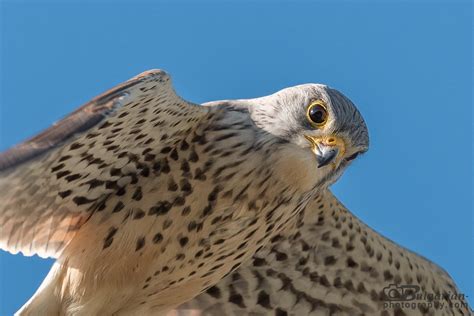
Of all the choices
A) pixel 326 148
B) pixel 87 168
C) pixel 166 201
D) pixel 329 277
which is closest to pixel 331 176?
pixel 326 148

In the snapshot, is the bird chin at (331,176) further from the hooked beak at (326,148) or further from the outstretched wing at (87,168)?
the outstretched wing at (87,168)

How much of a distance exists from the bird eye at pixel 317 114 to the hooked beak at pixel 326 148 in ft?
0.41

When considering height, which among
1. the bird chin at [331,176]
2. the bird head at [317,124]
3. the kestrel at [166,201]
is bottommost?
the kestrel at [166,201]

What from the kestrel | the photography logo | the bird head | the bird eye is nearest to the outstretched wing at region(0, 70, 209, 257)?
the kestrel

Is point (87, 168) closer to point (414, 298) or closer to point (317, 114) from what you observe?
point (317, 114)

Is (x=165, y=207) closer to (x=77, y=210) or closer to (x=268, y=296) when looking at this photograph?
(x=77, y=210)

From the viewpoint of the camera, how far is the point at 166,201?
273 inches

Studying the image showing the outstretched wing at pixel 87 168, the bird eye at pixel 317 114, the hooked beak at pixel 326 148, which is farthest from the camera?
the bird eye at pixel 317 114

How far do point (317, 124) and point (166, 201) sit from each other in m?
1.14

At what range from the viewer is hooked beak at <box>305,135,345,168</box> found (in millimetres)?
6969

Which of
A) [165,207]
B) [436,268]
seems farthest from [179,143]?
[436,268]

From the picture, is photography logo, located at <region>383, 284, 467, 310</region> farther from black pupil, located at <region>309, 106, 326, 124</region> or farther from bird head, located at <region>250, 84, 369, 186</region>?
black pupil, located at <region>309, 106, 326, 124</region>

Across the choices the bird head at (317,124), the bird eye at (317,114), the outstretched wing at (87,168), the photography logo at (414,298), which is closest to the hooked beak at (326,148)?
the bird head at (317,124)

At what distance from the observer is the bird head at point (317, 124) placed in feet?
23.2
